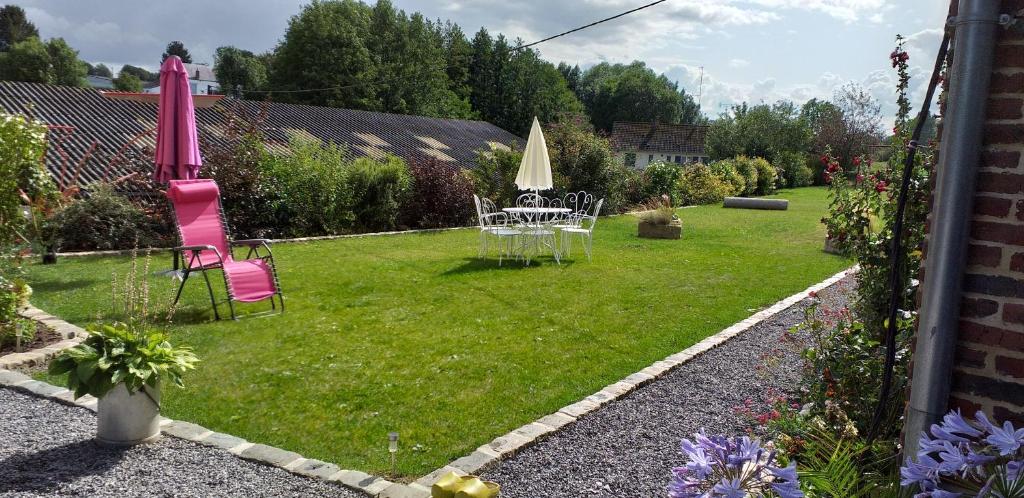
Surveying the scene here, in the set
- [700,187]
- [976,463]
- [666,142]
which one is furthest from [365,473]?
[666,142]

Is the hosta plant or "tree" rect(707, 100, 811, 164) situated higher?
"tree" rect(707, 100, 811, 164)

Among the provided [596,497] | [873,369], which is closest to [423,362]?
[596,497]

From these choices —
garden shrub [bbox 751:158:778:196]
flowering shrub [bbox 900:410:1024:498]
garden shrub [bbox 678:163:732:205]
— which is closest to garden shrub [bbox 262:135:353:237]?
flowering shrub [bbox 900:410:1024:498]

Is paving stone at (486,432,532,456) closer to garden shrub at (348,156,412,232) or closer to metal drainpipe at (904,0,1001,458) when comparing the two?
metal drainpipe at (904,0,1001,458)

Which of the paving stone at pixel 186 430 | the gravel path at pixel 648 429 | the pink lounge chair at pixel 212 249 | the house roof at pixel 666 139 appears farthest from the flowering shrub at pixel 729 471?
the house roof at pixel 666 139

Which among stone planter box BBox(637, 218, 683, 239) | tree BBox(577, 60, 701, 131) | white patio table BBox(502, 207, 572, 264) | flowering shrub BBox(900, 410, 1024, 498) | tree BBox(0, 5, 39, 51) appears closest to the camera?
flowering shrub BBox(900, 410, 1024, 498)

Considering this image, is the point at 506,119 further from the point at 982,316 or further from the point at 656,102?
the point at 982,316

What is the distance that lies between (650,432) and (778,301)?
4626 mm

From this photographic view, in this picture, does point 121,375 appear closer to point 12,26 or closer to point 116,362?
point 116,362

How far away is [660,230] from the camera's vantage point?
13844 mm

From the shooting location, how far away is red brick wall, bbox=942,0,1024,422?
1996 millimetres

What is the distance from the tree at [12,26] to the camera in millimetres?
69500

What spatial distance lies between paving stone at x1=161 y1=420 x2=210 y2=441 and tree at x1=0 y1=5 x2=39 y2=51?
8420 cm

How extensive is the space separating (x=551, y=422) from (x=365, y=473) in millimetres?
1192
